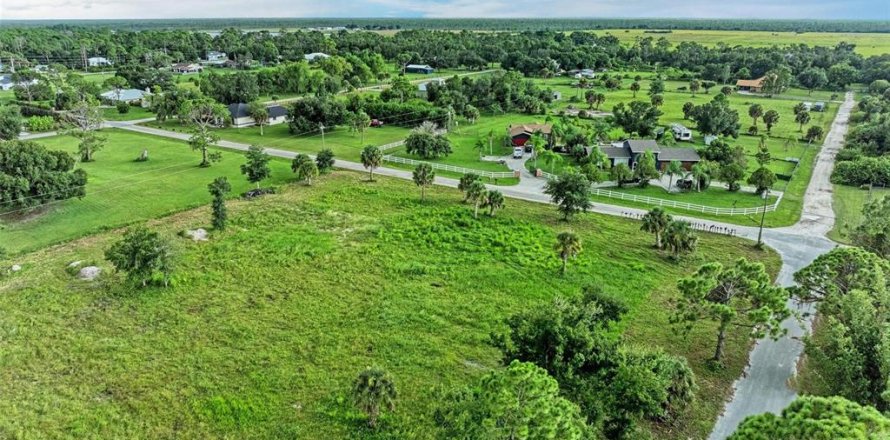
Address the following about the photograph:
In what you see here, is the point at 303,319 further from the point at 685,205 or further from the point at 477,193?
the point at 685,205

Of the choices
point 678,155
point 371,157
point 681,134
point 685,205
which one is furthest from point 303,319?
point 681,134

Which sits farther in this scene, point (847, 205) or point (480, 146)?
point (480, 146)

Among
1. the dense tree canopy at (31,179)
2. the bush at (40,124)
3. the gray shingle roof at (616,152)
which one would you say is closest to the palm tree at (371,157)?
the dense tree canopy at (31,179)

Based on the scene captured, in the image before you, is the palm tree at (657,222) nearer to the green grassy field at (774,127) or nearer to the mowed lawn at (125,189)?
the green grassy field at (774,127)

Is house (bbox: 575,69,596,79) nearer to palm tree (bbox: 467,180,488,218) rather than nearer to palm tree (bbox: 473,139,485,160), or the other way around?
palm tree (bbox: 473,139,485,160)

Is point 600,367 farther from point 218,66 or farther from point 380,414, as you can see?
point 218,66
